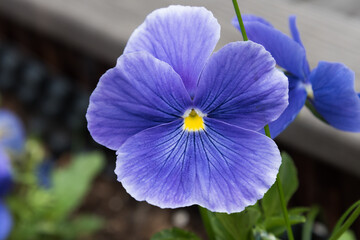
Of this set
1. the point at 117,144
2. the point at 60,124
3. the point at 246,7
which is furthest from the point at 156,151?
the point at 60,124

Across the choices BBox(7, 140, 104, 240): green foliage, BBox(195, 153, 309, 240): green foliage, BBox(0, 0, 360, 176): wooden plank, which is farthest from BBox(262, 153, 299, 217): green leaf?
BBox(7, 140, 104, 240): green foliage

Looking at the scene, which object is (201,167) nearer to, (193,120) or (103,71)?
(193,120)

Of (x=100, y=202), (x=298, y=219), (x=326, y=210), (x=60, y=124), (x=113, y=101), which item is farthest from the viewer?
(x=60, y=124)

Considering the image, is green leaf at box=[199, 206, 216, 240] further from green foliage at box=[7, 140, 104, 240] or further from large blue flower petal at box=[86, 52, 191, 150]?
green foliage at box=[7, 140, 104, 240]

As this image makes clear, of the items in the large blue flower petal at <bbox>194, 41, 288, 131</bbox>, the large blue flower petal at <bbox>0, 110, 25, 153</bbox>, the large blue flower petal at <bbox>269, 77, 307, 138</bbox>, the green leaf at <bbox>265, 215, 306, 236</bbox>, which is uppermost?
the large blue flower petal at <bbox>194, 41, 288, 131</bbox>

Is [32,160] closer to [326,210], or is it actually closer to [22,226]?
[22,226]

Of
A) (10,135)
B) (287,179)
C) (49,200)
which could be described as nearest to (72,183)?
(49,200)
